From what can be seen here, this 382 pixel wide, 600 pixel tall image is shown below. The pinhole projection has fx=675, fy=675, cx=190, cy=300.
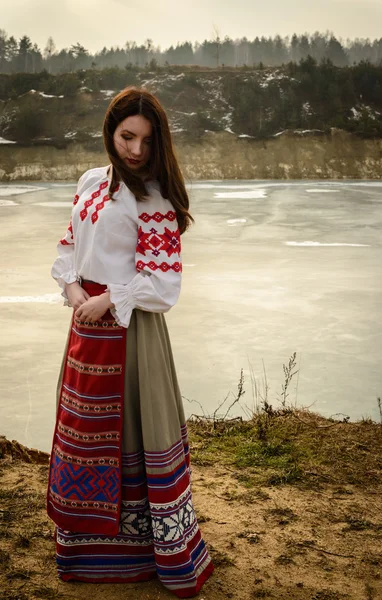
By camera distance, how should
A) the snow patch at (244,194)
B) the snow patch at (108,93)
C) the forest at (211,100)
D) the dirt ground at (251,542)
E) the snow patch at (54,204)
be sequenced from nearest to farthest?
the dirt ground at (251,542)
the snow patch at (54,204)
the snow patch at (244,194)
the forest at (211,100)
the snow patch at (108,93)

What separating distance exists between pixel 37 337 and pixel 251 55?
80.6 metres

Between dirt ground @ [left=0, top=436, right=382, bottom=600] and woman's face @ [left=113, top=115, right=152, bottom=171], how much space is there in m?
1.49

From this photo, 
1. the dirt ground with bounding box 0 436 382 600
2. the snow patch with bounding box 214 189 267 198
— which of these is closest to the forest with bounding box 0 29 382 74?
the snow patch with bounding box 214 189 267 198

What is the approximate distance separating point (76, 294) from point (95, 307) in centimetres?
11

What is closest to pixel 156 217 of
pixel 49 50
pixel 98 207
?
pixel 98 207

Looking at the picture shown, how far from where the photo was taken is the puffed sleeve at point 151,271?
2111mm

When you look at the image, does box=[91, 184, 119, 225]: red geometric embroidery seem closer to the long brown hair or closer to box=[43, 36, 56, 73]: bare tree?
the long brown hair

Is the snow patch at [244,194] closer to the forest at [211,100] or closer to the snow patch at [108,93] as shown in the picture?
the forest at [211,100]

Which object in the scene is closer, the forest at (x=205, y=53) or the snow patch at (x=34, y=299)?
the snow patch at (x=34, y=299)

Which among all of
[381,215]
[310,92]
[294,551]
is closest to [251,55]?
[310,92]

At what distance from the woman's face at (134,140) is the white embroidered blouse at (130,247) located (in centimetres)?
9

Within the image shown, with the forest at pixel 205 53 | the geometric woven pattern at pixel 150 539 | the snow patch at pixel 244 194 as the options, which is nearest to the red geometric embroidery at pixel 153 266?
the geometric woven pattern at pixel 150 539

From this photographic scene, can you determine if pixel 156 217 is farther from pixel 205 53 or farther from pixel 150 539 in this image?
pixel 205 53

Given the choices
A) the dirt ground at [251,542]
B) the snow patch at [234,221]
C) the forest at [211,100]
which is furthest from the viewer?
the forest at [211,100]
